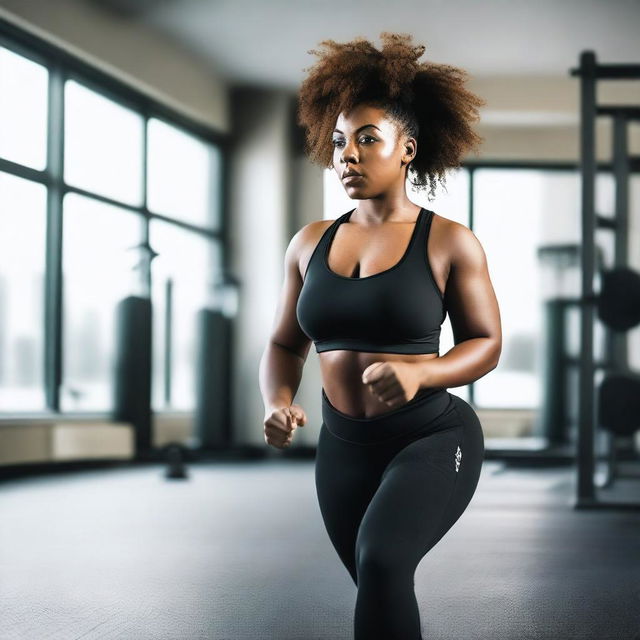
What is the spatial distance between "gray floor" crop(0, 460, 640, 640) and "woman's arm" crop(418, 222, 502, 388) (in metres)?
0.85

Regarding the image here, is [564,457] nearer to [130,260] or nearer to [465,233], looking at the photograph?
[130,260]

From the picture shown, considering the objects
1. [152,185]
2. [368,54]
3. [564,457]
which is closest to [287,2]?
[152,185]

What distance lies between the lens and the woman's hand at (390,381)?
1245 millimetres

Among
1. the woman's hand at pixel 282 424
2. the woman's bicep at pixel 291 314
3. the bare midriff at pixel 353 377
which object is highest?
the woman's bicep at pixel 291 314

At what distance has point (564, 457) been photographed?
7.20m

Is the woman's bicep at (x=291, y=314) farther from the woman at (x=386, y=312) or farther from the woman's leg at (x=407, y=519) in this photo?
the woman's leg at (x=407, y=519)

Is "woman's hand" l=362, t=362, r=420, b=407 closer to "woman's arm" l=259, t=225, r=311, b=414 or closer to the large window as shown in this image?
"woman's arm" l=259, t=225, r=311, b=414

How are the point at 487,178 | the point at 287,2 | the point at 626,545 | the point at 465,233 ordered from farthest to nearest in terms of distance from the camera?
the point at 487,178 → the point at 287,2 → the point at 626,545 → the point at 465,233

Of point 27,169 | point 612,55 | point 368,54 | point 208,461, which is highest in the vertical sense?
point 612,55

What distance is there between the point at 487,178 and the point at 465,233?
277 inches

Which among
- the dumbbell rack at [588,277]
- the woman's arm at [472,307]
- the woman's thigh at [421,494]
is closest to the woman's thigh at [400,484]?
the woman's thigh at [421,494]

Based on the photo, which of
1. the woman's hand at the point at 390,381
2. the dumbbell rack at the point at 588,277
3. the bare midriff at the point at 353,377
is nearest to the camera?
the woman's hand at the point at 390,381

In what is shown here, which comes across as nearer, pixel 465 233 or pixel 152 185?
pixel 465 233

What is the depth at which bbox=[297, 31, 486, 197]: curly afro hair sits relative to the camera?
1589 mm
